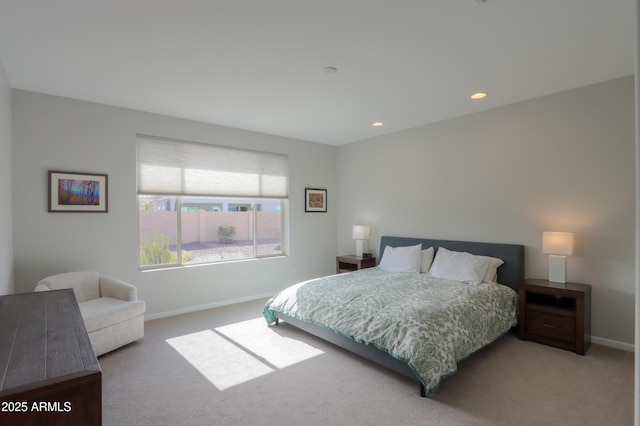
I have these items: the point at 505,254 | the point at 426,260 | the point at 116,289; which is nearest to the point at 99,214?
the point at 116,289

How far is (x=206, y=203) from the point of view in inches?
188

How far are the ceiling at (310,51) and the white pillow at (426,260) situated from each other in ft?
6.36

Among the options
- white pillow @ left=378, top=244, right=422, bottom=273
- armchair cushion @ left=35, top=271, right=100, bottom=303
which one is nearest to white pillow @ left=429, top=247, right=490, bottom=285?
white pillow @ left=378, top=244, right=422, bottom=273

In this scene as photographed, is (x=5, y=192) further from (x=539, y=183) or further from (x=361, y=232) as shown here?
(x=539, y=183)

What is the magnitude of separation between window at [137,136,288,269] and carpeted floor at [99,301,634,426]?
4.60 feet

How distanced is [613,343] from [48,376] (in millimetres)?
4526

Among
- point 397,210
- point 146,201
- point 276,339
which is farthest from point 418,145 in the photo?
point 146,201

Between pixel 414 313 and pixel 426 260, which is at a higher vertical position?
pixel 426 260

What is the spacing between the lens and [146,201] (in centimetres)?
427

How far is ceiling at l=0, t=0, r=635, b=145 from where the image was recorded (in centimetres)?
210

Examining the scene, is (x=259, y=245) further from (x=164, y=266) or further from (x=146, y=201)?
(x=146, y=201)

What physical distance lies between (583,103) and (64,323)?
15.9ft

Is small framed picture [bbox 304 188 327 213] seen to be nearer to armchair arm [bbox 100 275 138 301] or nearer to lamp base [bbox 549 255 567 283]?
armchair arm [bbox 100 275 138 301]

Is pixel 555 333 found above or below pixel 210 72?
below
